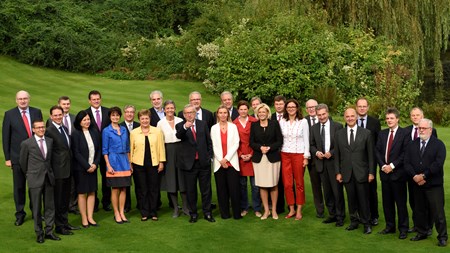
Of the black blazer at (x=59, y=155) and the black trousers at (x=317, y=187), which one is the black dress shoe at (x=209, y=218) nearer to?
the black trousers at (x=317, y=187)

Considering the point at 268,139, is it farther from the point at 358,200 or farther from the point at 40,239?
the point at 40,239

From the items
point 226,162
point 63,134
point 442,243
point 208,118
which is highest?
point 208,118

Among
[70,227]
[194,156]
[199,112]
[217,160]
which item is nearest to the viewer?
[70,227]

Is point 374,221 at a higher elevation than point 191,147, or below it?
below

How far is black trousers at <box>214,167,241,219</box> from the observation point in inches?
423

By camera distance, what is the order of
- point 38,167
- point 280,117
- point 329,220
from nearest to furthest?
1. point 38,167
2. point 329,220
3. point 280,117

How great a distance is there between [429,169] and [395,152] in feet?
1.96

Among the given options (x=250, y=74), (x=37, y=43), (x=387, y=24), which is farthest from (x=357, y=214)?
(x=37, y=43)

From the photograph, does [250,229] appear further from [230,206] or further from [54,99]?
[54,99]

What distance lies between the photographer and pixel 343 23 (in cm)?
2667

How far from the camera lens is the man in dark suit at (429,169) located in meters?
9.11

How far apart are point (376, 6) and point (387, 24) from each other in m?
0.78

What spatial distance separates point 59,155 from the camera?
9.74 metres

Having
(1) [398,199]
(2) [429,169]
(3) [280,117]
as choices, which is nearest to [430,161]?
(2) [429,169]
